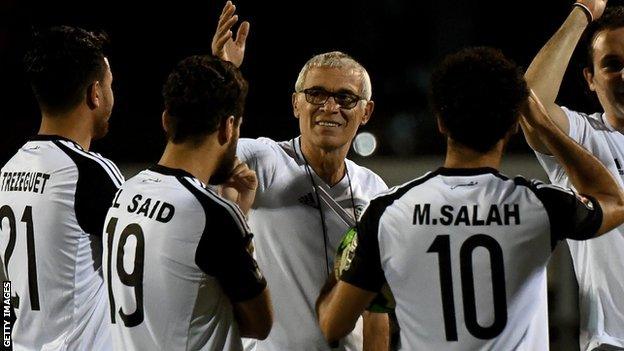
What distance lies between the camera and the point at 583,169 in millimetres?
3072

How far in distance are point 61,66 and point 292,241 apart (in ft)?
4.00

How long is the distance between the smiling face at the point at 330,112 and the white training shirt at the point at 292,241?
16cm

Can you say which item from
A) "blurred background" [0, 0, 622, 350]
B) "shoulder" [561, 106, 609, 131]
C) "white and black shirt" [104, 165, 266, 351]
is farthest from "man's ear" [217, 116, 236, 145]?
"blurred background" [0, 0, 622, 350]

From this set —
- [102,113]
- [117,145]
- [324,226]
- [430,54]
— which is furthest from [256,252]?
[430,54]

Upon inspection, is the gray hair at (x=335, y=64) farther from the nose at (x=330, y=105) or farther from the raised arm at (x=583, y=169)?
the raised arm at (x=583, y=169)

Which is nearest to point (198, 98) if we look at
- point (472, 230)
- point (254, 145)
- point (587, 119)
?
point (472, 230)

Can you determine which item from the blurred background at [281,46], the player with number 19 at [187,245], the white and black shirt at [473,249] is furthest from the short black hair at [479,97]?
the blurred background at [281,46]

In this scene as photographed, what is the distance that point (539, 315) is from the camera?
9.80 ft

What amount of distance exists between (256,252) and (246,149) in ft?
1.52

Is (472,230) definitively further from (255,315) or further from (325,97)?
(325,97)

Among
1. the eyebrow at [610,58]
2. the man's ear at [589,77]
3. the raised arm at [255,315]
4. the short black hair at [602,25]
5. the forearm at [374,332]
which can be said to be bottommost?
the forearm at [374,332]

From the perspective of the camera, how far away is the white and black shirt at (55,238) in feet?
11.3

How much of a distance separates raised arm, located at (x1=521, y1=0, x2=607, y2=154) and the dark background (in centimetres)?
562

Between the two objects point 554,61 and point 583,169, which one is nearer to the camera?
point 583,169
